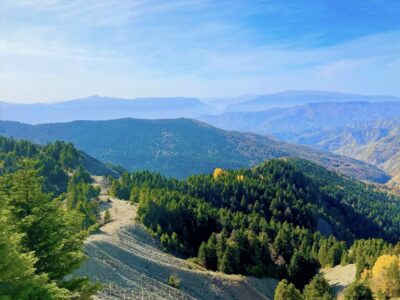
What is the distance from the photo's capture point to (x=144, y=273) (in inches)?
2749

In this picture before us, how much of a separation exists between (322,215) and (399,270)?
382ft

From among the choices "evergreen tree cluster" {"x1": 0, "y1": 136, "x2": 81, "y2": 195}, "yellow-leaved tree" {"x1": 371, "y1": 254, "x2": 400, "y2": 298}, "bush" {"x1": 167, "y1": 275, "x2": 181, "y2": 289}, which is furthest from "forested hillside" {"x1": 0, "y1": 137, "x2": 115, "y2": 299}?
"evergreen tree cluster" {"x1": 0, "y1": 136, "x2": 81, "y2": 195}

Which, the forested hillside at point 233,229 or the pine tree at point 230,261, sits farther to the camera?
the forested hillside at point 233,229

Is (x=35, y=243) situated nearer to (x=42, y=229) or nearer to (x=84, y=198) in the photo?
(x=42, y=229)

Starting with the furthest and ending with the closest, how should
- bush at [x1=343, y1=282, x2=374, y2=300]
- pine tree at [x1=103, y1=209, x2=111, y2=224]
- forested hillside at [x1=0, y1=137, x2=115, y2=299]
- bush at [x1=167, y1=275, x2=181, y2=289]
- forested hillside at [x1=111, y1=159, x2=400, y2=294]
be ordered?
pine tree at [x1=103, y1=209, x2=111, y2=224]
forested hillside at [x1=111, y1=159, x2=400, y2=294]
bush at [x1=167, y1=275, x2=181, y2=289]
bush at [x1=343, y1=282, x2=374, y2=300]
forested hillside at [x1=0, y1=137, x2=115, y2=299]

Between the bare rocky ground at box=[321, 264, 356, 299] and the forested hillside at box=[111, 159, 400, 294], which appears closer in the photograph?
the bare rocky ground at box=[321, 264, 356, 299]

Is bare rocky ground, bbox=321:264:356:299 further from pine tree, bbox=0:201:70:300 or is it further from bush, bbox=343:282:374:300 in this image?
pine tree, bbox=0:201:70:300

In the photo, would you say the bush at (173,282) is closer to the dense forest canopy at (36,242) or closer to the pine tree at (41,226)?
the dense forest canopy at (36,242)

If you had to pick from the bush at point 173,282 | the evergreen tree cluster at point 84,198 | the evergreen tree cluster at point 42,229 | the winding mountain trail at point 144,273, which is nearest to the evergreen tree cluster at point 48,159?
the evergreen tree cluster at point 84,198

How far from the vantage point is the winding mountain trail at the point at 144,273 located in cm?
5925

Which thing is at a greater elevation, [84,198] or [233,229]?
[84,198]

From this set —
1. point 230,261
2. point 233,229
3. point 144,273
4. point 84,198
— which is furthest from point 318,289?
point 84,198

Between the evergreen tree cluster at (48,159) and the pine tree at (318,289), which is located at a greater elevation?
the evergreen tree cluster at (48,159)

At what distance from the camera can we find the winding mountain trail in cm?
5925
